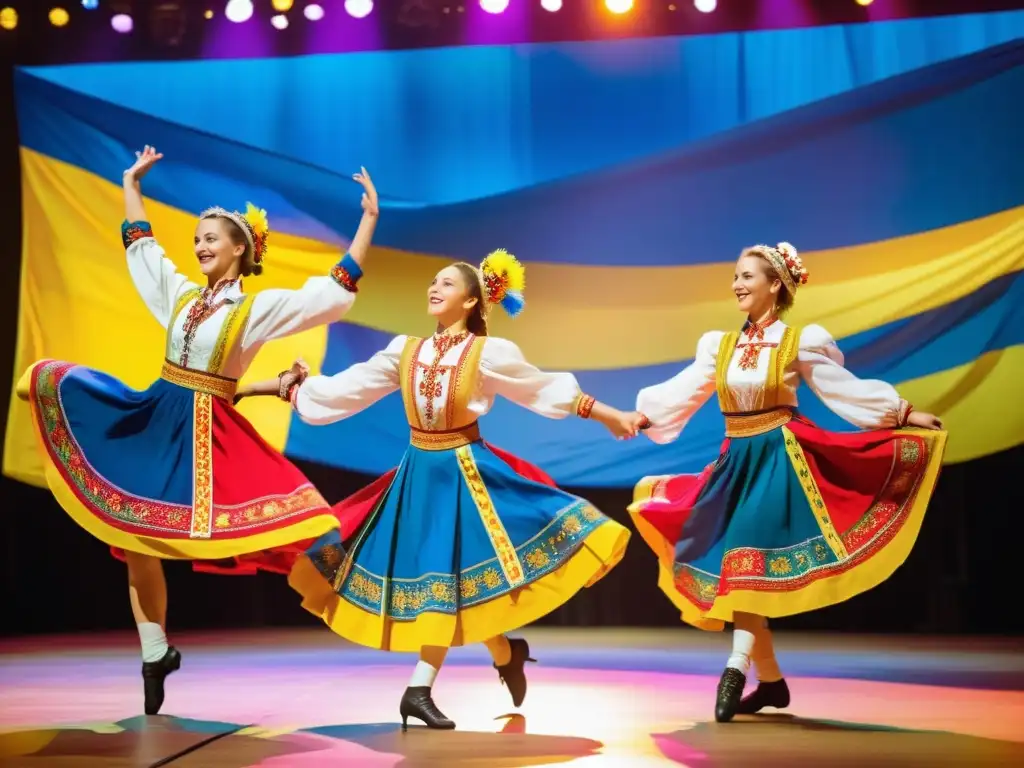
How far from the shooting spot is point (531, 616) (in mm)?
2912

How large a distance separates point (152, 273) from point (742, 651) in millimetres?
1777

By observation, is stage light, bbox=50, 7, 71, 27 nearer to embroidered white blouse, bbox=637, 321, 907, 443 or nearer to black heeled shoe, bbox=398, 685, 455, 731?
embroidered white blouse, bbox=637, 321, 907, 443

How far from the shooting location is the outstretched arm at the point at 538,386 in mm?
→ 3100

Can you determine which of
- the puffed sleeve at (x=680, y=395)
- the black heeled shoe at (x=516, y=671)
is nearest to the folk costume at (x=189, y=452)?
the black heeled shoe at (x=516, y=671)

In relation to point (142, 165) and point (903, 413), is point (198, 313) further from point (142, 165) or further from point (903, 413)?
point (903, 413)

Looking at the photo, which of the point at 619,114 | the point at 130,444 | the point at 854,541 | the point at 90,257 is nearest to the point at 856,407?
the point at 854,541

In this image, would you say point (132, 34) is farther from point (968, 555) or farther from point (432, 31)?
point (968, 555)

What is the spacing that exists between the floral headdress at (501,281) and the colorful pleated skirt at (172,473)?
664 mm

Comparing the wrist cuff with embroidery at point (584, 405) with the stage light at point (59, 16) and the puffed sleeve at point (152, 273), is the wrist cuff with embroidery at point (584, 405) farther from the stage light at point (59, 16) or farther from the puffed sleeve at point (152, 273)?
the stage light at point (59, 16)

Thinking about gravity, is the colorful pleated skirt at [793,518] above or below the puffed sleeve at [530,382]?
below

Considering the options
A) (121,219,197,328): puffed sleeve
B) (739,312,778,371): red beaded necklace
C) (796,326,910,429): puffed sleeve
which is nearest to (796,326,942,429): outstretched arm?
(796,326,910,429): puffed sleeve

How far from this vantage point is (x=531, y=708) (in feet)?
10.7

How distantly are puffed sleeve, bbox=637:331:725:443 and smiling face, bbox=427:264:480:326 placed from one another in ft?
1.70

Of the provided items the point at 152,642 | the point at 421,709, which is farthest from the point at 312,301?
the point at 421,709
